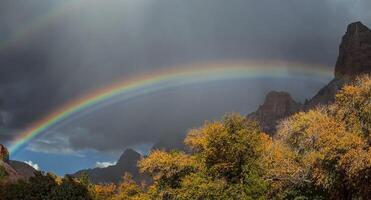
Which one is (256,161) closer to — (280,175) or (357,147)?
(280,175)

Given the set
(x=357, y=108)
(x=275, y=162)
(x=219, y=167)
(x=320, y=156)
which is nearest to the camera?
(x=320, y=156)

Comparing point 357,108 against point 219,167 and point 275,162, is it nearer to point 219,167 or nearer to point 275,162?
point 275,162

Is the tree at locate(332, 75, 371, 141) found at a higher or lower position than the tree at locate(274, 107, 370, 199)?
higher

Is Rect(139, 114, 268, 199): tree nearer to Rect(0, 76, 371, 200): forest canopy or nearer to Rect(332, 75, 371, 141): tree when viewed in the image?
Rect(0, 76, 371, 200): forest canopy

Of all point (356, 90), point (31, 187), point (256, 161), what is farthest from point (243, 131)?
point (31, 187)

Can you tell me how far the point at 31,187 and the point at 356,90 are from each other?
98.3 ft

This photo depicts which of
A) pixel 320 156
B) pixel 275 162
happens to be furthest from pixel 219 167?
pixel 320 156

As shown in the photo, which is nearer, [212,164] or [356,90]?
[356,90]

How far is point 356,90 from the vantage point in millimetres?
33625

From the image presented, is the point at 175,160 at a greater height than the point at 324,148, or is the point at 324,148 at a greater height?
the point at 175,160

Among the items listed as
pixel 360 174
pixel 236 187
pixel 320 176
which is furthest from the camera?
pixel 236 187

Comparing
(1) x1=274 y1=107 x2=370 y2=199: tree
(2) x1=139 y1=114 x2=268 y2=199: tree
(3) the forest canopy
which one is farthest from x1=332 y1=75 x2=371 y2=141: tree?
(2) x1=139 y1=114 x2=268 y2=199: tree

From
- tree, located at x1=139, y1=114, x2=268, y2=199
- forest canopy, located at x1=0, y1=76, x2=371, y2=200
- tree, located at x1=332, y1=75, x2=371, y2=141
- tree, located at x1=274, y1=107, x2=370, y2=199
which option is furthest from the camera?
tree, located at x1=139, y1=114, x2=268, y2=199

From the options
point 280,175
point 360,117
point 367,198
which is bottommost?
point 367,198
